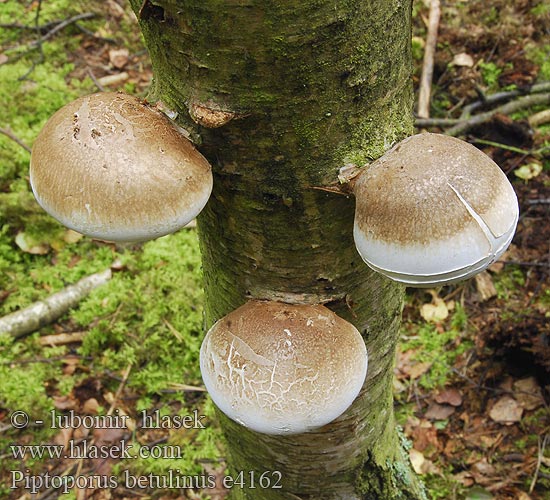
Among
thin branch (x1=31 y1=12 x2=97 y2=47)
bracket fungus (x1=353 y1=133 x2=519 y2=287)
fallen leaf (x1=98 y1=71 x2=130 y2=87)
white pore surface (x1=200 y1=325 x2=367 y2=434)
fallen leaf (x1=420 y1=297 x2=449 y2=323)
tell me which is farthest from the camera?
thin branch (x1=31 y1=12 x2=97 y2=47)

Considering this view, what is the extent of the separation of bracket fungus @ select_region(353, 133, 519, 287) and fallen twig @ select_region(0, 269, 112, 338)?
3151mm

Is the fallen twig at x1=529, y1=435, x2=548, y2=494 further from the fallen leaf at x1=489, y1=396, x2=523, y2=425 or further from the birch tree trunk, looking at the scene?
the birch tree trunk

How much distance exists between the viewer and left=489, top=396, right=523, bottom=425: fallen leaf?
124 inches

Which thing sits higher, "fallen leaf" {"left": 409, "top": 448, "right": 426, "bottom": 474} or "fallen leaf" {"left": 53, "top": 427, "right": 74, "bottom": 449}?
"fallen leaf" {"left": 53, "top": 427, "right": 74, "bottom": 449}

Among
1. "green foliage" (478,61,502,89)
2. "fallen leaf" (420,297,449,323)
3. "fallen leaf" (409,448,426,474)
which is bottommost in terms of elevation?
"fallen leaf" (409,448,426,474)

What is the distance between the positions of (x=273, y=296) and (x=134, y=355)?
2359 mm

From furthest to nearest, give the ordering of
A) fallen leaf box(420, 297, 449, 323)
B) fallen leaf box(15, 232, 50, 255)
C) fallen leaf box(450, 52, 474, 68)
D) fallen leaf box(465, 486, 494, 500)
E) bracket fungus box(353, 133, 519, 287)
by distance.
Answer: fallen leaf box(450, 52, 474, 68) → fallen leaf box(15, 232, 50, 255) → fallen leaf box(420, 297, 449, 323) → fallen leaf box(465, 486, 494, 500) → bracket fungus box(353, 133, 519, 287)

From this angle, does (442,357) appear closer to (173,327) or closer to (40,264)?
(173,327)

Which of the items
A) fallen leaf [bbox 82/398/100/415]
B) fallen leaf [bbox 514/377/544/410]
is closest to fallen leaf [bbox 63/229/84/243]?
fallen leaf [bbox 82/398/100/415]

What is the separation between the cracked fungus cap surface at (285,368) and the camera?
4.02 feet

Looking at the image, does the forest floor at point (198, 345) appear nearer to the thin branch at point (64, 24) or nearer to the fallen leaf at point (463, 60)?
the fallen leaf at point (463, 60)

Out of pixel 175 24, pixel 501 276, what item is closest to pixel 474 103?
pixel 501 276

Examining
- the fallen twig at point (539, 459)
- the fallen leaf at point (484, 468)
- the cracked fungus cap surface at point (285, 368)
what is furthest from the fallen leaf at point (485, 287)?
the cracked fungus cap surface at point (285, 368)

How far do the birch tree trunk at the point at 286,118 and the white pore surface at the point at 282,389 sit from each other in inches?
7.3
